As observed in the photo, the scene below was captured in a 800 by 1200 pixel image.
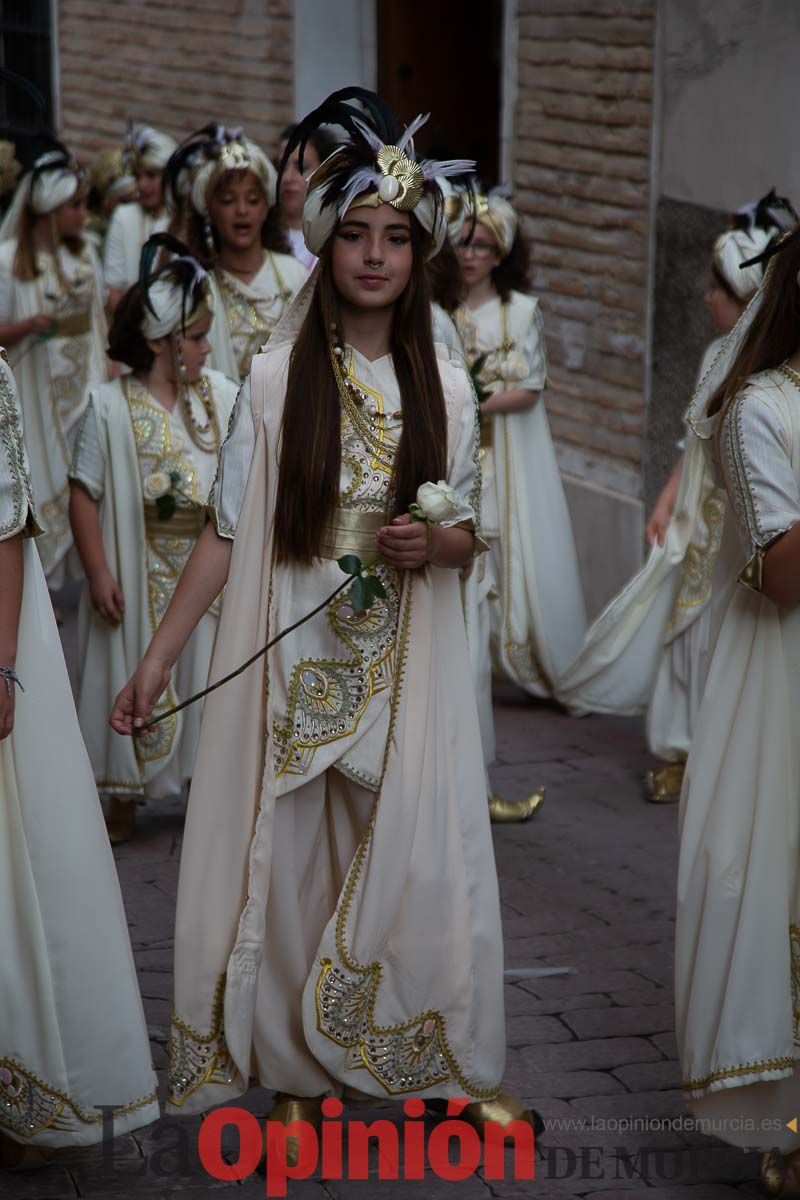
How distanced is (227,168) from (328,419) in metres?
3.33

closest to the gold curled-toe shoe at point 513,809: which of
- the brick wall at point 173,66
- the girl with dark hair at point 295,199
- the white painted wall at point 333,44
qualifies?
the girl with dark hair at point 295,199

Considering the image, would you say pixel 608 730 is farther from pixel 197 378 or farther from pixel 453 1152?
pixel 453 1152

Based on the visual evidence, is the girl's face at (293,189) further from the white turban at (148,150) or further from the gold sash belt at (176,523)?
the white turban at (148,150)

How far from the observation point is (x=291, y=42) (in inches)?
469

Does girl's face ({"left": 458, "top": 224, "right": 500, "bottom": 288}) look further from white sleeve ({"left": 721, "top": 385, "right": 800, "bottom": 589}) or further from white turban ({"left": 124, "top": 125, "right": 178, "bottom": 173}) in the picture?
white turban ({"left": 124, "top": 125, "right": 178, "bottom": 173})

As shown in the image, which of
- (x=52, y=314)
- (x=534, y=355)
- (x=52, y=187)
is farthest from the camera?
(x=52, y=314)

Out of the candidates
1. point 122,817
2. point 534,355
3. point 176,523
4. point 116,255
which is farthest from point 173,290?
point 116,255

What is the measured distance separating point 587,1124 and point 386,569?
1324mm

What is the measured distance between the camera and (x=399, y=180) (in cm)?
376

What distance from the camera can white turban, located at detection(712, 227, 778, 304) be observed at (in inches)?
241

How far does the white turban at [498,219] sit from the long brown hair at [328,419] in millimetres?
3151

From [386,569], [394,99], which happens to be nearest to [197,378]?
[386,569]

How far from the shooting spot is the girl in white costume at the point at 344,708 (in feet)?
12.4

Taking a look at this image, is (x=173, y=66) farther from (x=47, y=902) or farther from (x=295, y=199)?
(x=47, y=902)
